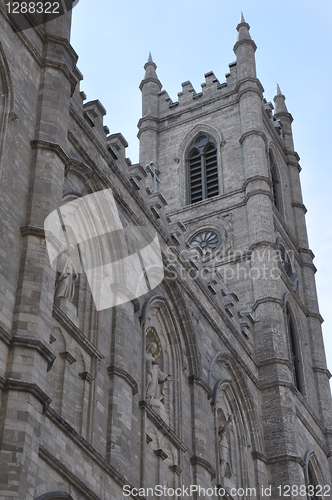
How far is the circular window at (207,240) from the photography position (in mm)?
33312

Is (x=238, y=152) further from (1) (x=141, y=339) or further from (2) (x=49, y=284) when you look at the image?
(2) (x=49, y=284)

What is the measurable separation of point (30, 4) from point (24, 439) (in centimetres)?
959

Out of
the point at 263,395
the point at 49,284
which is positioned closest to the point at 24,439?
the point at 49,284

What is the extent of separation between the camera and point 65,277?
17359mm

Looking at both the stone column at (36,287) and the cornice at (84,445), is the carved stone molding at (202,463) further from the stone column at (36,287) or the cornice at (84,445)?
the stone column at (36,287)

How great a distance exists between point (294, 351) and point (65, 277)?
1623 centimetres

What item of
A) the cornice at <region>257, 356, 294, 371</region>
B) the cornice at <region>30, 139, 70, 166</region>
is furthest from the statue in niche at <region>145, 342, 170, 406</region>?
the cornice at <region>257, 356, 294, 371</region>

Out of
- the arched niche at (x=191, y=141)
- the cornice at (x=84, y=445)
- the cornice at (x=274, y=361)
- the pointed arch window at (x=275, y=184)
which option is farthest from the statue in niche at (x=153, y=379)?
the pointed arch window at (x=275, y=184)

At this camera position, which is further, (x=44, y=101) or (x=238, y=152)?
(x=238, y=152)

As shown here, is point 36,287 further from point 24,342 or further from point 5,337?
point 5,337

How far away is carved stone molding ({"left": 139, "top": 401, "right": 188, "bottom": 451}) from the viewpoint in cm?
1903

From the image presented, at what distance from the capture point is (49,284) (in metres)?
15.5

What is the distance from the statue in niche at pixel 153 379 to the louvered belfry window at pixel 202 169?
15379 mm

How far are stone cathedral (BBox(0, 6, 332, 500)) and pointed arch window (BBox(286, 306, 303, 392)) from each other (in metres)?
0.10
